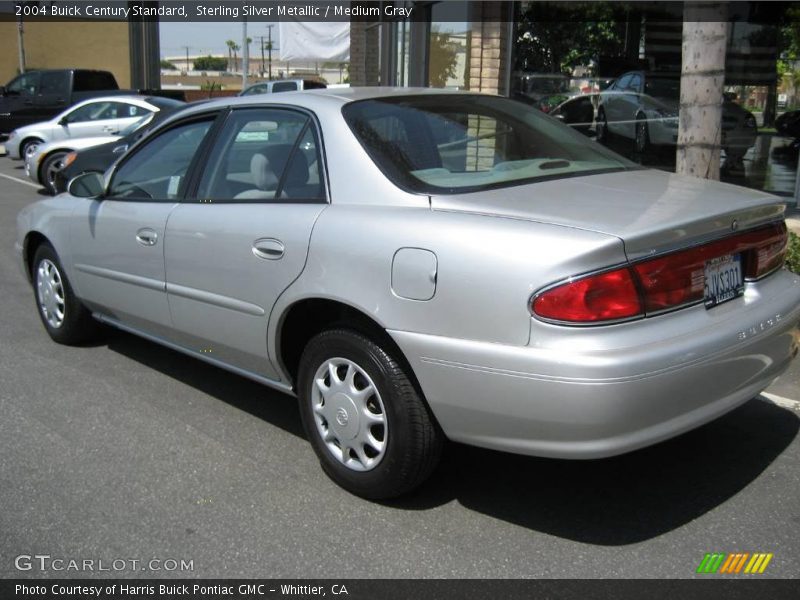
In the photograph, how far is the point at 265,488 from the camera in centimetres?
357

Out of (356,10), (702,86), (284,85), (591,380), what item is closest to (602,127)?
(702,86)

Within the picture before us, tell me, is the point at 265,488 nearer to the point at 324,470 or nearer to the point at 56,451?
the point at 324,470

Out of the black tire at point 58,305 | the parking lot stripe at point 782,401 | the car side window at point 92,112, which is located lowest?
the parking lot stripe at point 782,401

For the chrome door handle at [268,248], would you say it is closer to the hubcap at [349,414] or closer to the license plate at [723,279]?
the hubcap at [349,414]

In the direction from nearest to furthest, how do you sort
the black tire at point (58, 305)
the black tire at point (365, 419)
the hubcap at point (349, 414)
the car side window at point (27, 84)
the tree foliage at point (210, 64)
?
the black tire at point (365, 419)
the hubcap at point (349, 414)
the black tire at point (58, 305)
the car side window at point (27, 84)
the tree foliage at point (210, 64)

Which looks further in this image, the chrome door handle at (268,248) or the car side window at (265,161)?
the car side window at (265,161)

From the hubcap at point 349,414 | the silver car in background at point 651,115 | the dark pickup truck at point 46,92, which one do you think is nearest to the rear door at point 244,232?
the hubcap at point 349,414

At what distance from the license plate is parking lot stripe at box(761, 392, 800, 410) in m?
1.47

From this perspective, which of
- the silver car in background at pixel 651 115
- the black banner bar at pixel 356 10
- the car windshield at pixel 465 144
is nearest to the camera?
the car windshield at pixel 465 144

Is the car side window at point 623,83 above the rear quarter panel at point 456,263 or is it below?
above

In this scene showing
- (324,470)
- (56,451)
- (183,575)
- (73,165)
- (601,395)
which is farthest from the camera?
(73,165)

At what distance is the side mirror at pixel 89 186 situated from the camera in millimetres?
4879

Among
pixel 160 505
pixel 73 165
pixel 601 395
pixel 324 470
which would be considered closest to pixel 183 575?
pixel 160 505

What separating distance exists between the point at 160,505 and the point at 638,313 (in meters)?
2.03
